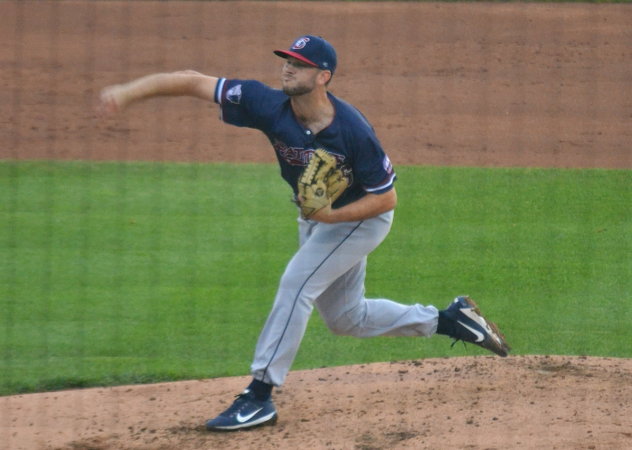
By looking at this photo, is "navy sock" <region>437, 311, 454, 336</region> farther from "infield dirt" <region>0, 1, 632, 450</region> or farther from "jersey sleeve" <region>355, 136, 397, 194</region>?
"jersey sleeve" <region>355, 136, 397, 194</region>

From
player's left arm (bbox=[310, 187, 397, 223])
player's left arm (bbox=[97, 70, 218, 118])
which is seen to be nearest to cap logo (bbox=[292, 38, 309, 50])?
player's left arm (bbox=[97, 70, 218, 118])

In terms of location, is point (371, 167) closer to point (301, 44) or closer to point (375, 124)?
point (301, 44)

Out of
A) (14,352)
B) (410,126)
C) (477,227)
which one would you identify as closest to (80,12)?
(410,126)

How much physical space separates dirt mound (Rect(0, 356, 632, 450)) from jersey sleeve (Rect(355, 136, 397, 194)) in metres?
1.00

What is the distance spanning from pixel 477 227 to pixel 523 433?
355 centimetres

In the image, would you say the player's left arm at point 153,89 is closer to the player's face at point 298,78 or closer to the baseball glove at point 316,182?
the player's face at point 298,78

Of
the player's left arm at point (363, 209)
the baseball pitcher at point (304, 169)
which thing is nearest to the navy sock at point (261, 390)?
the baseball pitcher at point (304, 169)

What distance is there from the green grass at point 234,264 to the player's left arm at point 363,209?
1260 mm

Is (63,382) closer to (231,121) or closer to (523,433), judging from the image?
(231,121)

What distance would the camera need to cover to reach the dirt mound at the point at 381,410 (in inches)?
135

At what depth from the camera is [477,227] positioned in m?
6.84

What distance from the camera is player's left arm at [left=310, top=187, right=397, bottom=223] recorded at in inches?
141

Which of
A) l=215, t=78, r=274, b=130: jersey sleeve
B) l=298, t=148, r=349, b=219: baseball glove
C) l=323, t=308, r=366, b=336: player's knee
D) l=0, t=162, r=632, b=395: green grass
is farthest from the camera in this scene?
l=0, t=162, r=632, b=395: green grass

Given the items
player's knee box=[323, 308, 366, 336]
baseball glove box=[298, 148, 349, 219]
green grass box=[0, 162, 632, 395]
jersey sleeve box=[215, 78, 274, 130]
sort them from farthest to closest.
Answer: green grass box=[0, 162, 632, 395]
player's knee box=[323, 308, 366, 336]
jersey sleeve box=[215, 78, 274, 130]
baseball glove box=[298, 148, 349, 219]
